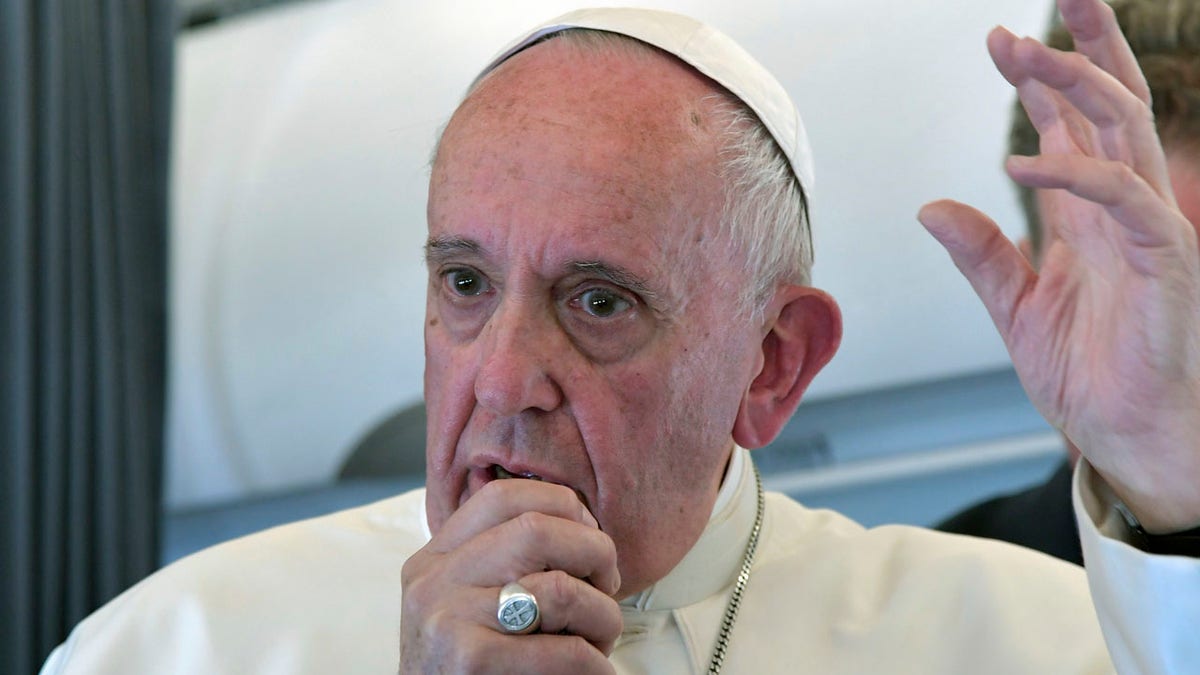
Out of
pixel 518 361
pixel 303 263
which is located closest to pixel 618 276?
pixel 518 361

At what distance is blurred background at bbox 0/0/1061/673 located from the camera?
325cm

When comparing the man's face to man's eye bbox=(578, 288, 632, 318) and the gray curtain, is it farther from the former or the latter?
the gray curtain

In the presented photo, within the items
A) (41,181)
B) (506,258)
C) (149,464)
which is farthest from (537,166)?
(149,464)

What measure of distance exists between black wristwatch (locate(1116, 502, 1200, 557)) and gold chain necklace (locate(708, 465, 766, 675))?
699mm

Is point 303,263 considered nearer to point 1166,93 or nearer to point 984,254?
point 1166,93

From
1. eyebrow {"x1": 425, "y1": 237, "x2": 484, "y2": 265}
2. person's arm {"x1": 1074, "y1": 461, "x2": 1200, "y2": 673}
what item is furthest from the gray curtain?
person's arm {"x1": 1074, "y1": 461, "x2": 1200, "y2": 673}

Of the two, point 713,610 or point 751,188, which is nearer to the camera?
point 751,188

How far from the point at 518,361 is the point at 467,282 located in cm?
18

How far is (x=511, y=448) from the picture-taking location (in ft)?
5.90

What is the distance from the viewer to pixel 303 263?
14.4 ft

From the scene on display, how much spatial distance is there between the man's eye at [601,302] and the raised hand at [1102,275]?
1.53 feet

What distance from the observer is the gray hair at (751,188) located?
2012 millimetres

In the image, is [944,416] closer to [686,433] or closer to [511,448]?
[686,433]

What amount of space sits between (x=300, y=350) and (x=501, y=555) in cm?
293
